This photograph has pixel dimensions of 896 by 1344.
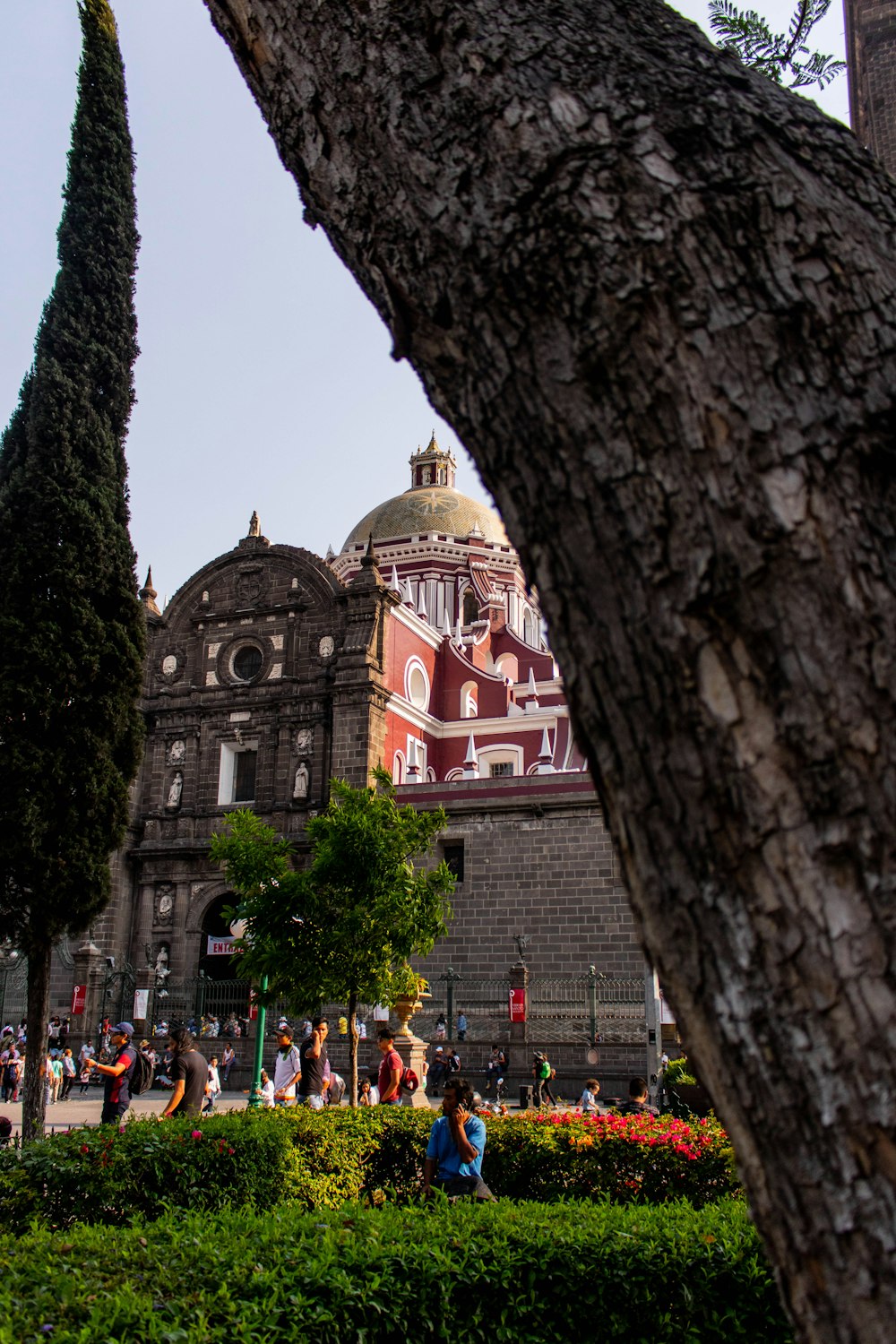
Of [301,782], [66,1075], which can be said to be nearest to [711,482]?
[66,1075]

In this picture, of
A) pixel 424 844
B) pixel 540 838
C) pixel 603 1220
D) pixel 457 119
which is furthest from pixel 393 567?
pixel 457 119

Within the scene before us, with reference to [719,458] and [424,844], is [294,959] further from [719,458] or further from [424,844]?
[719,458]

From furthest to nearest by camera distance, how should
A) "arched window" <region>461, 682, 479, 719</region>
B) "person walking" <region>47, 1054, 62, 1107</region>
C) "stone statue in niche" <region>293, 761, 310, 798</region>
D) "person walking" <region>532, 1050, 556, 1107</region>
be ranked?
"arched window" <region>461, 682, 479, 719</region>
"stone statue in niche" <region>293, 761, 310, 798</region>
"person walking" <region>47, 1054, 62, 1107</region>
"person walking" <region>532, 1050, 556, 1107</region>

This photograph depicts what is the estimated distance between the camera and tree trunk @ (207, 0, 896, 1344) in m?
1.22

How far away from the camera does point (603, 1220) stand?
198 inches

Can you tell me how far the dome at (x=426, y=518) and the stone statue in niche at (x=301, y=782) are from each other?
68.4 ft

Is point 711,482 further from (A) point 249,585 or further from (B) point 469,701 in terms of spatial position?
(B) point 469,701

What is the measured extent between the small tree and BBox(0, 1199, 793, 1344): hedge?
6834 millimetres

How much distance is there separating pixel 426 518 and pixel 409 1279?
145 feet

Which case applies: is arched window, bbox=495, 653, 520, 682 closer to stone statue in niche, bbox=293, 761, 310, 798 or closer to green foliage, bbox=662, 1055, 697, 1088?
stone statue in niche, bbox=293, 761, 310, 798

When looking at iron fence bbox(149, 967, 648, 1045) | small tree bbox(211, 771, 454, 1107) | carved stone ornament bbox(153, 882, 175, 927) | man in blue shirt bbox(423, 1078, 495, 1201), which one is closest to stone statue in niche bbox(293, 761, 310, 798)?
carved stone ornament bbox(153, 882, 175, 927)

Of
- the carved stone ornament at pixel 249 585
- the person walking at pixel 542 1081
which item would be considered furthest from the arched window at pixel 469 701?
the person walking at pixel 542 1081

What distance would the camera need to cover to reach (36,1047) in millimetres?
10711

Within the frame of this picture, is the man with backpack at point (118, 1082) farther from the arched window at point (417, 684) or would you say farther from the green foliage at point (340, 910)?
the arched window at point (417, 684)
